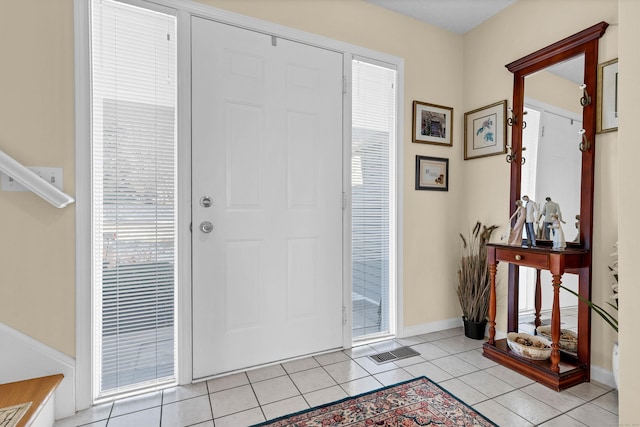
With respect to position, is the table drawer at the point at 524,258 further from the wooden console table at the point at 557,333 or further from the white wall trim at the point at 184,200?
the white wall trim at the point at 184,200

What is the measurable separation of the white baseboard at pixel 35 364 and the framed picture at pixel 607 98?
130 inches

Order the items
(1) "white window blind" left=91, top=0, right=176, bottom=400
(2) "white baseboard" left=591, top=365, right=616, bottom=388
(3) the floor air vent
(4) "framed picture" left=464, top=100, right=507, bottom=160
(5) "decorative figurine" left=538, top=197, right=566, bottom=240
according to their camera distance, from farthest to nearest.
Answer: (4) "framed picture" left=464, top=100, right=507, bottom=160 < (3) the floor air vent < (5) "decorative figurine" left=538, top=197, right=566, bottom=240 < (2) "white baseboard" left=591, top=365, right=616, bottom=388 < (1) "white window blind" left=91, top=0, right=176, bottom=400

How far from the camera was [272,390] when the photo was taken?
1.83 m

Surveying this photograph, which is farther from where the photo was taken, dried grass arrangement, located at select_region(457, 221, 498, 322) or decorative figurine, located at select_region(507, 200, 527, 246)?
dried grass arrangement, located at select_region(457, 221, 498, 322)

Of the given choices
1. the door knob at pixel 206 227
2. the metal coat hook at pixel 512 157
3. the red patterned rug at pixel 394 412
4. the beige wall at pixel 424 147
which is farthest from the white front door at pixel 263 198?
the metal coat hook at pixel 512 157

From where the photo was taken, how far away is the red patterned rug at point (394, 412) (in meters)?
1.54

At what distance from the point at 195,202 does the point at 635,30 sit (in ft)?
6.93

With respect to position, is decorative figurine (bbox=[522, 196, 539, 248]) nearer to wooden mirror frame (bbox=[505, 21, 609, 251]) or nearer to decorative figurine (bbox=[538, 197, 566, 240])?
decorative figurine (bbox=[538, 197, 566, 240])

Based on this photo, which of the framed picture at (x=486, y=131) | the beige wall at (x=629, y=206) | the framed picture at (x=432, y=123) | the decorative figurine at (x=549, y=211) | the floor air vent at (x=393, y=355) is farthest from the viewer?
the framed picture at (x=432, y=123)

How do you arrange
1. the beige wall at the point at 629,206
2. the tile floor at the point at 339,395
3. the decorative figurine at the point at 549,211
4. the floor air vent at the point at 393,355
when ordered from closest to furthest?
the beige wall at the point at 629,206, the tile floor at the point at 339,395, the decorative figurine at the point at 549,211, the floor air vent at the point at 393,355

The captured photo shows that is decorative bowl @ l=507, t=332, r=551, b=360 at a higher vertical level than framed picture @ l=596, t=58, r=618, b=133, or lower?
lower

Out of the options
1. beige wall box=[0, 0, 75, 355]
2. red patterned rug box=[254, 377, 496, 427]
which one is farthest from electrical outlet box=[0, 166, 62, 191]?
red patterned rug box=[254, 377, 496, 427]

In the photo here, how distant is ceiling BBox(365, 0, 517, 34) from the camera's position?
247 cm

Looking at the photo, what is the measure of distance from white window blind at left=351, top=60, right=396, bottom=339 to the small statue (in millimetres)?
1065
